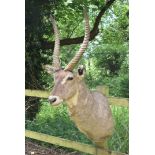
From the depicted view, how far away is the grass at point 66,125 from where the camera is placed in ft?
7.20

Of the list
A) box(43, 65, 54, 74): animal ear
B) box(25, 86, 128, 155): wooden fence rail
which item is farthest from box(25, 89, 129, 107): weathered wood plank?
box(43, 65, 54, 74): animal ear

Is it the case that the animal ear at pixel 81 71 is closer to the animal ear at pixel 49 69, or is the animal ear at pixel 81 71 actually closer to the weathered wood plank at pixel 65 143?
the animal ear at pixel 49 69

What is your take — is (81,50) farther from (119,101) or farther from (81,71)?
(119,101)

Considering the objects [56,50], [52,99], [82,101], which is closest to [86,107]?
[82,101]

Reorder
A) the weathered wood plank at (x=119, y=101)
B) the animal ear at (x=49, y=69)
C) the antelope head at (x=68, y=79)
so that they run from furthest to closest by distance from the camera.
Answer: the animal ear at (x=49, y=69), the antelope head at (x=68, y=79), the weathered wood plank at (x=119, y=101)

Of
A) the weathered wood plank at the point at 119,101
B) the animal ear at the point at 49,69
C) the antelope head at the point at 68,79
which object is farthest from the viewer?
the animal ear at the point at 49,69

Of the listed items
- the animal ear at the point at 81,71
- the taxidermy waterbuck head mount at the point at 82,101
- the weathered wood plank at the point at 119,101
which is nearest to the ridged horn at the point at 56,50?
the taxidermy waterbuck head mount at the point at 82,101

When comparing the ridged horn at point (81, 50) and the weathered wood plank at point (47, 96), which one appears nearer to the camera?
the weathered wood plank at point (47, 96)
